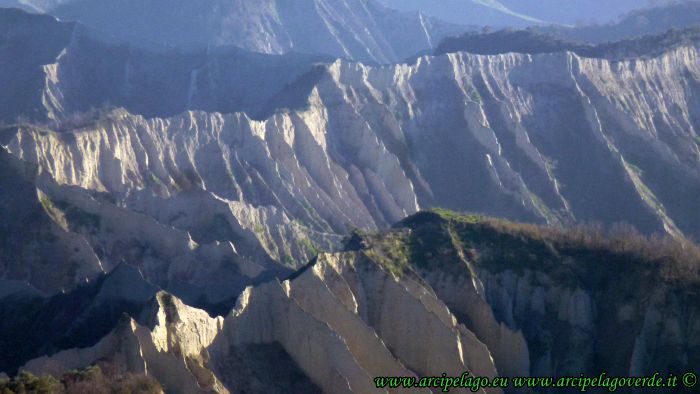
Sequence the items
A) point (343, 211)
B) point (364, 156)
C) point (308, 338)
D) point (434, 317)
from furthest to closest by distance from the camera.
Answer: point (364, 156) < point (343, 211) < point (434, 317) < point (308, 338)

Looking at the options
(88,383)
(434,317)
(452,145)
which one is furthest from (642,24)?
(88,383)

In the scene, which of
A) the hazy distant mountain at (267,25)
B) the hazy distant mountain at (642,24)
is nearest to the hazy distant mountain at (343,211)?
the hazy distant mountain at (642,24)

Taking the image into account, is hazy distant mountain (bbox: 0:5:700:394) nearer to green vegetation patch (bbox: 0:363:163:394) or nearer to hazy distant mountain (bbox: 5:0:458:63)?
green vegetation patch (bbox: 0:363:163:394)

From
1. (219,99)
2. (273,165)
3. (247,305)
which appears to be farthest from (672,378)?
(219,99)

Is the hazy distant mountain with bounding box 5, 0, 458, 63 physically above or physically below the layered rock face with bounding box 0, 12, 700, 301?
below

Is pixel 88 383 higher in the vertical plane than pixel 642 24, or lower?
higher

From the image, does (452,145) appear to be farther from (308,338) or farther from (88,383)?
(88,383)

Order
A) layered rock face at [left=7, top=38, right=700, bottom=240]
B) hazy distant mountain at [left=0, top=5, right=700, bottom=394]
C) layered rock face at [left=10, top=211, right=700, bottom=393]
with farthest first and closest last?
layered rock face at [left=7, top=38, right=700, bottom=240] → hazy distant mountain at [left=0, top=5, right=700, bottom=394] → layered rock face at [left=10, top=211, right=700, bottom=393]

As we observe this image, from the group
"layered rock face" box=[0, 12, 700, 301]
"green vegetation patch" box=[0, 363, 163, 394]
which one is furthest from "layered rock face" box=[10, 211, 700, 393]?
"layered rock face" box=[0, 12, 700, 301]

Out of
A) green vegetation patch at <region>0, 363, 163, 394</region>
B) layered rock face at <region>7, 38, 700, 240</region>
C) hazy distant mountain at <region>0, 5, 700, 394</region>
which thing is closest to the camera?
green vegetation patch at <region>0, 363, 163, 394</region>
